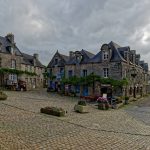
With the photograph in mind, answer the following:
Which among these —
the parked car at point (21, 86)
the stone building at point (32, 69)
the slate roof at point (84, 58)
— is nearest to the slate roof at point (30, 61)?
the stone building at point (32, 69)

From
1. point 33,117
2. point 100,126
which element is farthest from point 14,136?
point 100,126

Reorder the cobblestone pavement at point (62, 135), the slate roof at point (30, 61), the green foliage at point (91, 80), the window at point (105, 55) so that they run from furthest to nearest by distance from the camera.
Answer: the slate roof at point (30, 61) → the window at point (105, 55) → the green foliage at point (91, 80) → the cobblestone pavement at point (62, 135)

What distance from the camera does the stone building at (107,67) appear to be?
34.4m

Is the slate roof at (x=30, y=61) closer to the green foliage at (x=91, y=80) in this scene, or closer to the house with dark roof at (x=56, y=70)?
the house with dark roof at (x=56, y=70)

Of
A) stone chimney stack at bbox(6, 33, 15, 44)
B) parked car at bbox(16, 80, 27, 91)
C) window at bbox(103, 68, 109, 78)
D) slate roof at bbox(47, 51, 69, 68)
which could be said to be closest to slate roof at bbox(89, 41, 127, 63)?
window at bbox(103, 68, 109, 78)

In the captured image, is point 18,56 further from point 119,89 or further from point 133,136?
point 133,136

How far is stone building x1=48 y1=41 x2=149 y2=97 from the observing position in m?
34.4

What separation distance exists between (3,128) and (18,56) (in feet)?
106

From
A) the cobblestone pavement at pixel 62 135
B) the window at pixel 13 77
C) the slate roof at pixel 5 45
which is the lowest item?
the cobblestone pavement at pixel 62 135

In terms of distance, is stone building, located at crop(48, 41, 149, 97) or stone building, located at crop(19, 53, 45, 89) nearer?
stone building, located at crop(48, 41, 149, 97)

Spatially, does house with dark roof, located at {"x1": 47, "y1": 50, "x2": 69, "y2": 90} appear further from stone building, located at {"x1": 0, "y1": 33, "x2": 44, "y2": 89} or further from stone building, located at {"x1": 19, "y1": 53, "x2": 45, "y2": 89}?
stone building, located at {"x1": 19, "y1": 53, "x2": 45, "y2": 89}

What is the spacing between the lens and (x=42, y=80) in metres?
58.1

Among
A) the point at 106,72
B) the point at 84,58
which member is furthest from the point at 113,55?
the point at 84,58

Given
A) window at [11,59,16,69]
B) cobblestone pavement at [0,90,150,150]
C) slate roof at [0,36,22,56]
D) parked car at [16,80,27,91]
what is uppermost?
slate roof at [0,36,22,56]
